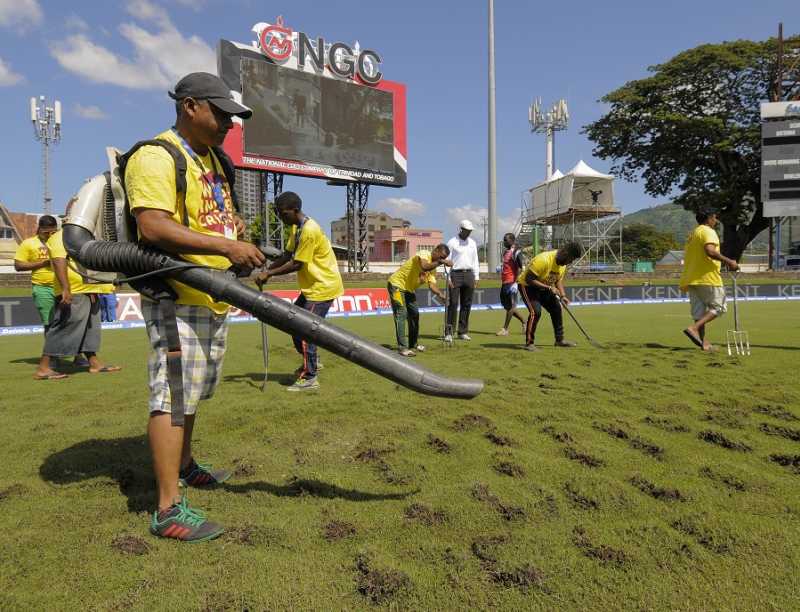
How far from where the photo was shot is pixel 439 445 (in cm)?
317

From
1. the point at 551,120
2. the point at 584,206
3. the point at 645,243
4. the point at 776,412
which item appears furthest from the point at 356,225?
the point at 645,243

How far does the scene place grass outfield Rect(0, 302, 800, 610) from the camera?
1714 mm

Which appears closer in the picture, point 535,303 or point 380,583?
point 380,583

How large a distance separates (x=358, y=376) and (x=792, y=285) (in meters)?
24.1

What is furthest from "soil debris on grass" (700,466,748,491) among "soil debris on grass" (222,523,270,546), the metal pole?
the metal pole

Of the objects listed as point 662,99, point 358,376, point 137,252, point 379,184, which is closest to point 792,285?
point 662,99

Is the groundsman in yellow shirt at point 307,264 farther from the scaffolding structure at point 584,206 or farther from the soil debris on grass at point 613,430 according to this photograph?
the scaffolding structure at point 584,206

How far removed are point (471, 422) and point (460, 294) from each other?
5.39 metres

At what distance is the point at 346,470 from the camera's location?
111 inches

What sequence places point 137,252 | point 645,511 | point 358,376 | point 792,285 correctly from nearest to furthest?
point 137,252
point 645,511
point 358,376
point 792,285

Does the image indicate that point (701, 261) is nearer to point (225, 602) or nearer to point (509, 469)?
point (509, 469)

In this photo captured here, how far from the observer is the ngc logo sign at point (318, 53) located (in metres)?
25.7

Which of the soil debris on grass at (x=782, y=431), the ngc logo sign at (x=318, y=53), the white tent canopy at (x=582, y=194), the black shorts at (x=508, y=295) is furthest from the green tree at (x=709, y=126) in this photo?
the soil debris on grass at (x=782, y=431)

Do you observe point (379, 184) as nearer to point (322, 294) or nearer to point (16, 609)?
point (322, 294)
